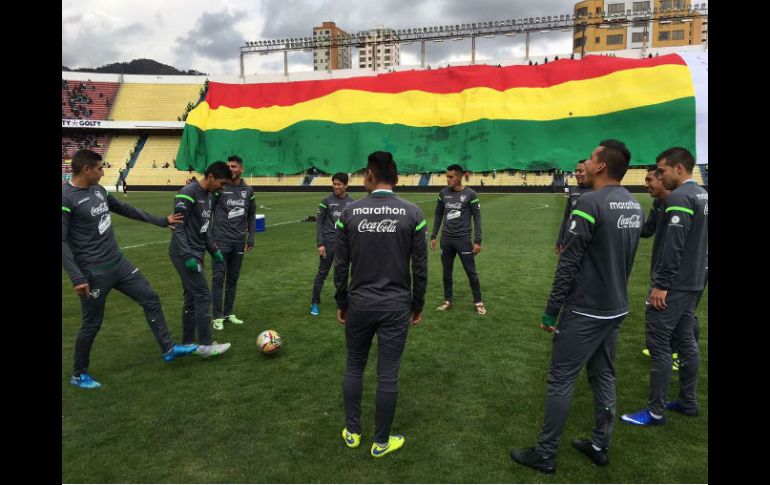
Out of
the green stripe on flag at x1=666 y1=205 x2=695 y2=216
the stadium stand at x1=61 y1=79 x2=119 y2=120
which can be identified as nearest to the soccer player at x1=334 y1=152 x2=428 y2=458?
the green stripe on flag at x1=666 y1=205 x2=695 y2=216

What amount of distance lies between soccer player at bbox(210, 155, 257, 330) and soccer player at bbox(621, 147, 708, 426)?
17.9 ft

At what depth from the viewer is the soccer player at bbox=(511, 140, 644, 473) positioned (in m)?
3.61

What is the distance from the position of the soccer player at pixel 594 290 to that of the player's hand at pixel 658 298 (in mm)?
565

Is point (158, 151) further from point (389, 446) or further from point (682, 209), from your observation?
point (682, 209)

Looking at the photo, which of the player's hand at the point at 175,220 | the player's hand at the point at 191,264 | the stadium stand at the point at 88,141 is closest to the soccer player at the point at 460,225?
the player's hand at the point at 191,264

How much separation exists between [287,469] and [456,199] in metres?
5.36

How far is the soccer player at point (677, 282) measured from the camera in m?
4.14

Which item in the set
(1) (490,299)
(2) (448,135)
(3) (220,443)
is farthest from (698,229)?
(1) (490,299)

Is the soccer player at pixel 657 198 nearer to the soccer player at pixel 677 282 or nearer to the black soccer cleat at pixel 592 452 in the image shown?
the soccer player at pixel 677 282

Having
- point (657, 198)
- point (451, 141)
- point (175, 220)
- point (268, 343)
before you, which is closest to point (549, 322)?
point (657, 198)

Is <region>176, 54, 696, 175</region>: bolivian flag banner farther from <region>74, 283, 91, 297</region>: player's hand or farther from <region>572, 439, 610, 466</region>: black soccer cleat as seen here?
<region>572, 439, 610, 466</region>: black soccer cleat

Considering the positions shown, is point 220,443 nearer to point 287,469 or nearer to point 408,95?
point 287,469

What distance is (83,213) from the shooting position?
16.8ft

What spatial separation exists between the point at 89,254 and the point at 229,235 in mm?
2360
